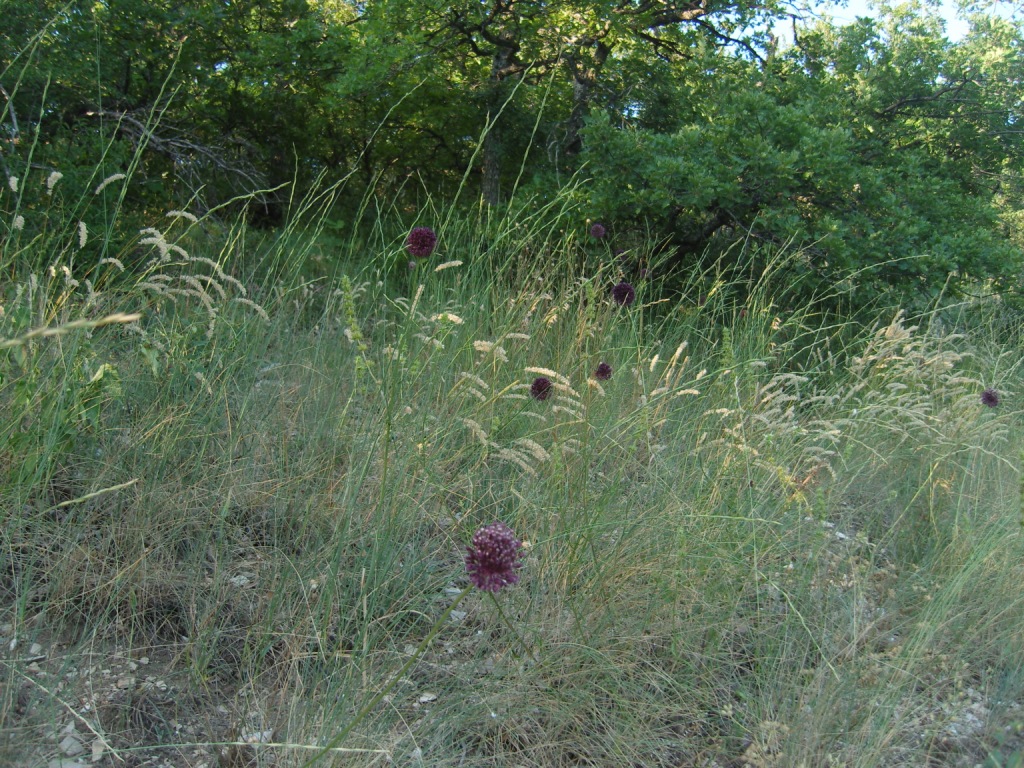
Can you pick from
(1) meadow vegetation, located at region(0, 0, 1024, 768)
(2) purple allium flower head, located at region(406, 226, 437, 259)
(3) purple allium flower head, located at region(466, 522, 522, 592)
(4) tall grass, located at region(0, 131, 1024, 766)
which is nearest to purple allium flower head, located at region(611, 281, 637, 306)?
(1) meadow vegetation, located at region(0, 0, 1024, 768)

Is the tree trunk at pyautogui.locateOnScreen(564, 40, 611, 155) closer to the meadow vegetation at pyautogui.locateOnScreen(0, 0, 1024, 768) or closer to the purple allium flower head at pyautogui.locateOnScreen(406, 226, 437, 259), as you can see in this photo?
the meadow vegetation at pyautogui.locateOnScreen(0, 0, 1024, 768)

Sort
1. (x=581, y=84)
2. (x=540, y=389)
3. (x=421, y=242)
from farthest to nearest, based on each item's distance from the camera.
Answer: (x=581, y=84) < (x=540, y=389) < (x=421, y=242)

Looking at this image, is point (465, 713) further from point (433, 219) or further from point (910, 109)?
point (910, 109)

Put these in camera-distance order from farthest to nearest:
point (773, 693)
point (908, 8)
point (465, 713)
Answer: point (908, 8) → point (773, 693) → point (465, 713)

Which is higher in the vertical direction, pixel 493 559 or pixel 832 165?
pixel 832 165

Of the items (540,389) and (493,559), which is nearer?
(493,559)

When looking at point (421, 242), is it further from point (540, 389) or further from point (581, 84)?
point (581, 84)

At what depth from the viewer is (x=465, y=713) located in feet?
6.85

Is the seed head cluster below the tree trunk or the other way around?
below

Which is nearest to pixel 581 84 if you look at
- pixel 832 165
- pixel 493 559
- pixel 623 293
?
pixel 832 165

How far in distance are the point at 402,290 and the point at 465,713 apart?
4694 millimetres

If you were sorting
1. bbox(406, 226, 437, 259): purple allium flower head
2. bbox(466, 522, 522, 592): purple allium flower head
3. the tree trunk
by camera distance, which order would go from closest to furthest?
bbox(466, 522, 522, 592): purple allium flower head < bbox(406, 226, 437, 259): purple allium flower head < the tree trunk

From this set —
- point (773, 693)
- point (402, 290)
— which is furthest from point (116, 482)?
point (402, 290)

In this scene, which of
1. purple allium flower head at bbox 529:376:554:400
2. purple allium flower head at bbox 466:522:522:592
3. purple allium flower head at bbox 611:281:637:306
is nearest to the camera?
purple allium flower head at bbox 466:522:522:592
